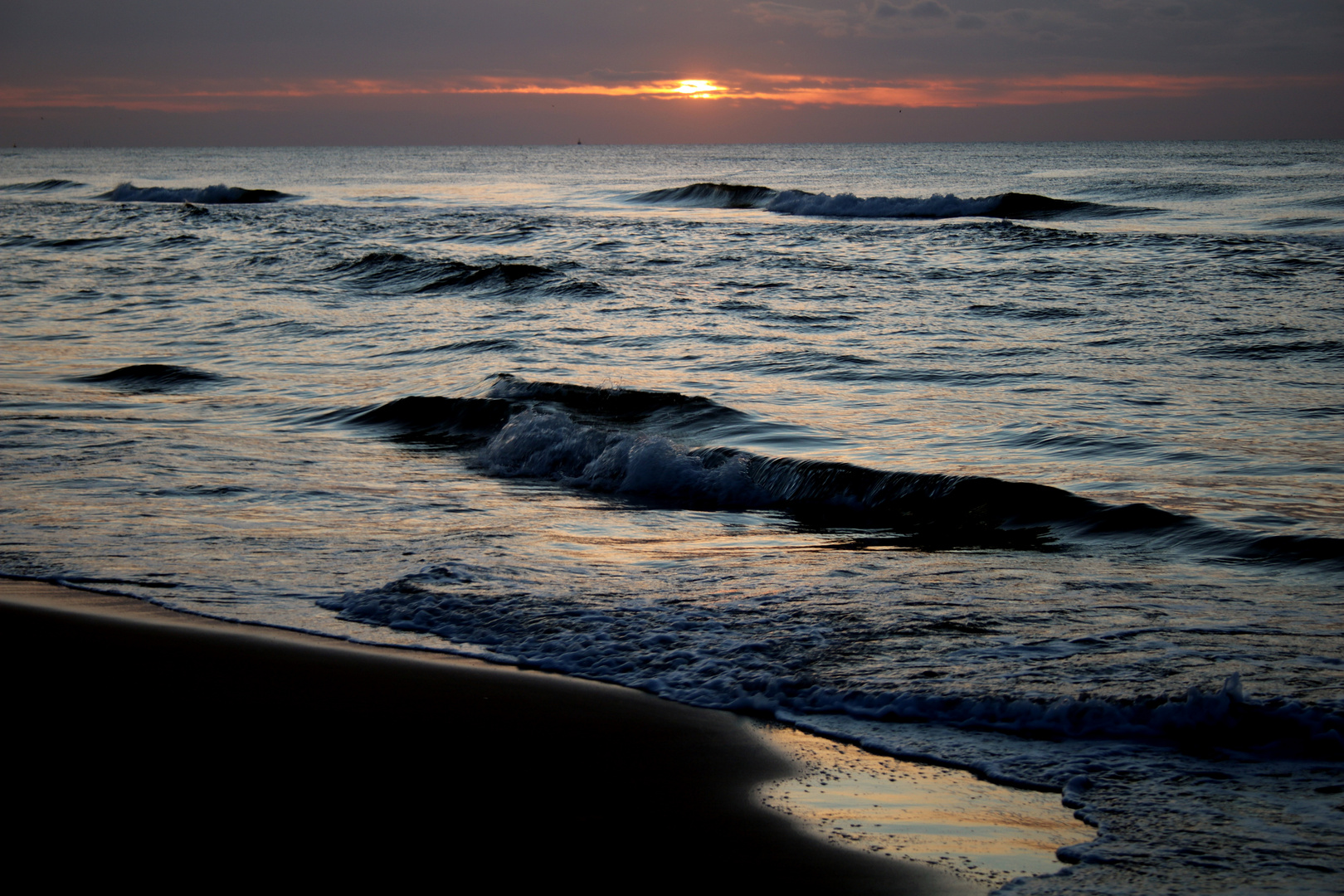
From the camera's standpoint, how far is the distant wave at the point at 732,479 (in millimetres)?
5953

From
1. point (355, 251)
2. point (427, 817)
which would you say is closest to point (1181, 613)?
point (427, 817)

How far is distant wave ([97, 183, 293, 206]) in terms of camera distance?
48.6 m

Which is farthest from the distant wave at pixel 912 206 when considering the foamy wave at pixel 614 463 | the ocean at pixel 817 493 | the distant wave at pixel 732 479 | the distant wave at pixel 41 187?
the distant wave at pixel 41 187

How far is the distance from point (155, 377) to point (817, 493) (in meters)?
8.24

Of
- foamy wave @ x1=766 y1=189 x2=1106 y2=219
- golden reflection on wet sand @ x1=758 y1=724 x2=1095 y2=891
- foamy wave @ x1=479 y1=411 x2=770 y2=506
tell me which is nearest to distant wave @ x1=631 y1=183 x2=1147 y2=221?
foamy wave @ x1=766 y1=189 x2=1106 y2=219

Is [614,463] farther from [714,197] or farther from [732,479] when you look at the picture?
[714,197]

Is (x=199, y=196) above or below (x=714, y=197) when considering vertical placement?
below

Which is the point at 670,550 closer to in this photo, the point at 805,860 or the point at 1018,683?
the point at 1018,683

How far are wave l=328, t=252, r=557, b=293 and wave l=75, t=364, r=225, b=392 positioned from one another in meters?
7.44

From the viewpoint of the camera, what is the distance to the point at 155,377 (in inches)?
456

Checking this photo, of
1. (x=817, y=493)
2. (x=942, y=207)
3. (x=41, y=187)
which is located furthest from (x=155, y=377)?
(x=41, y=187)

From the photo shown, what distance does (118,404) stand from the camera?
10.1 meters

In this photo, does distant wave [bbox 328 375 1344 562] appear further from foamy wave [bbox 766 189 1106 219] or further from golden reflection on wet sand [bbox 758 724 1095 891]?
foamy wave [bbox 766 189 1106 219]

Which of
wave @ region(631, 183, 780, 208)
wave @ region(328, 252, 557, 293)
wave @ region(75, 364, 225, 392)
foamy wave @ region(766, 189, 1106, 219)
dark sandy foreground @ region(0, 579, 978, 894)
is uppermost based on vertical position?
wave @ region(631, 183, 780, 208)
